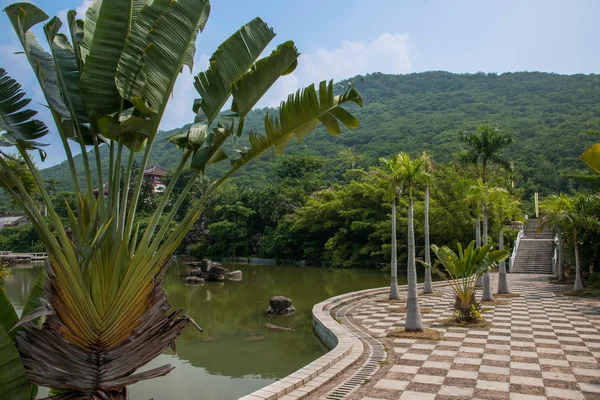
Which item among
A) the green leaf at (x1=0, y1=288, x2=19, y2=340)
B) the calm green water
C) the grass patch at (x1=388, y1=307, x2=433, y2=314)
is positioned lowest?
the calm green water

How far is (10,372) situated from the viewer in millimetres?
2900

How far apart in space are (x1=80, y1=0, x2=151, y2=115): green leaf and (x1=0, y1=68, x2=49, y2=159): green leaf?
520 millimetres

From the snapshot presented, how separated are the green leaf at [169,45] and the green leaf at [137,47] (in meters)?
0.06

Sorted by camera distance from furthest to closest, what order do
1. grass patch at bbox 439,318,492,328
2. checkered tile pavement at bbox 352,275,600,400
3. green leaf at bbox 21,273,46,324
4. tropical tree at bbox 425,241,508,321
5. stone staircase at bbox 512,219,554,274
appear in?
1. stone staircase at bbox 512,219,554,274
2. tropical tree at bbox 425,241,508,321
3. grass patch at bbox 439,318,492,328
4. checkered tile pavement at bbox 352,275,600,400
5. green leaf at bbox 21,273,46,324

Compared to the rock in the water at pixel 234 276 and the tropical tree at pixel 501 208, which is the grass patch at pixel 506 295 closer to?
the tropical tree at pixel 501 208

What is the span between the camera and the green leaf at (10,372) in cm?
286

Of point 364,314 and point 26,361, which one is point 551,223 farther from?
point 26,361

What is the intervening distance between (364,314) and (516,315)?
3.49 metres

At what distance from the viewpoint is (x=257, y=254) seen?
A: 3900cm

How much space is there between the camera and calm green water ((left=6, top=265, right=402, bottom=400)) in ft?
25.0

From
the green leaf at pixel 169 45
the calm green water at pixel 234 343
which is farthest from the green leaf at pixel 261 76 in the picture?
the calm green water at pixel 234 343

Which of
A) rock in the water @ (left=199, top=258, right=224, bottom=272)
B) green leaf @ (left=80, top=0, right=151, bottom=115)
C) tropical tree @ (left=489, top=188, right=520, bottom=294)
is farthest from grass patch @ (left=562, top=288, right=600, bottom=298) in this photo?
rock in the water @ (left=199, top=258, right=224, bottom=272)

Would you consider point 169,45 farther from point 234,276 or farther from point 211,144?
point 234,276

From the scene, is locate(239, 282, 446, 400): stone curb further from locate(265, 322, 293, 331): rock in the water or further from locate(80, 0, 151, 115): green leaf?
locate(80, 0, 151, 115): green leaf
